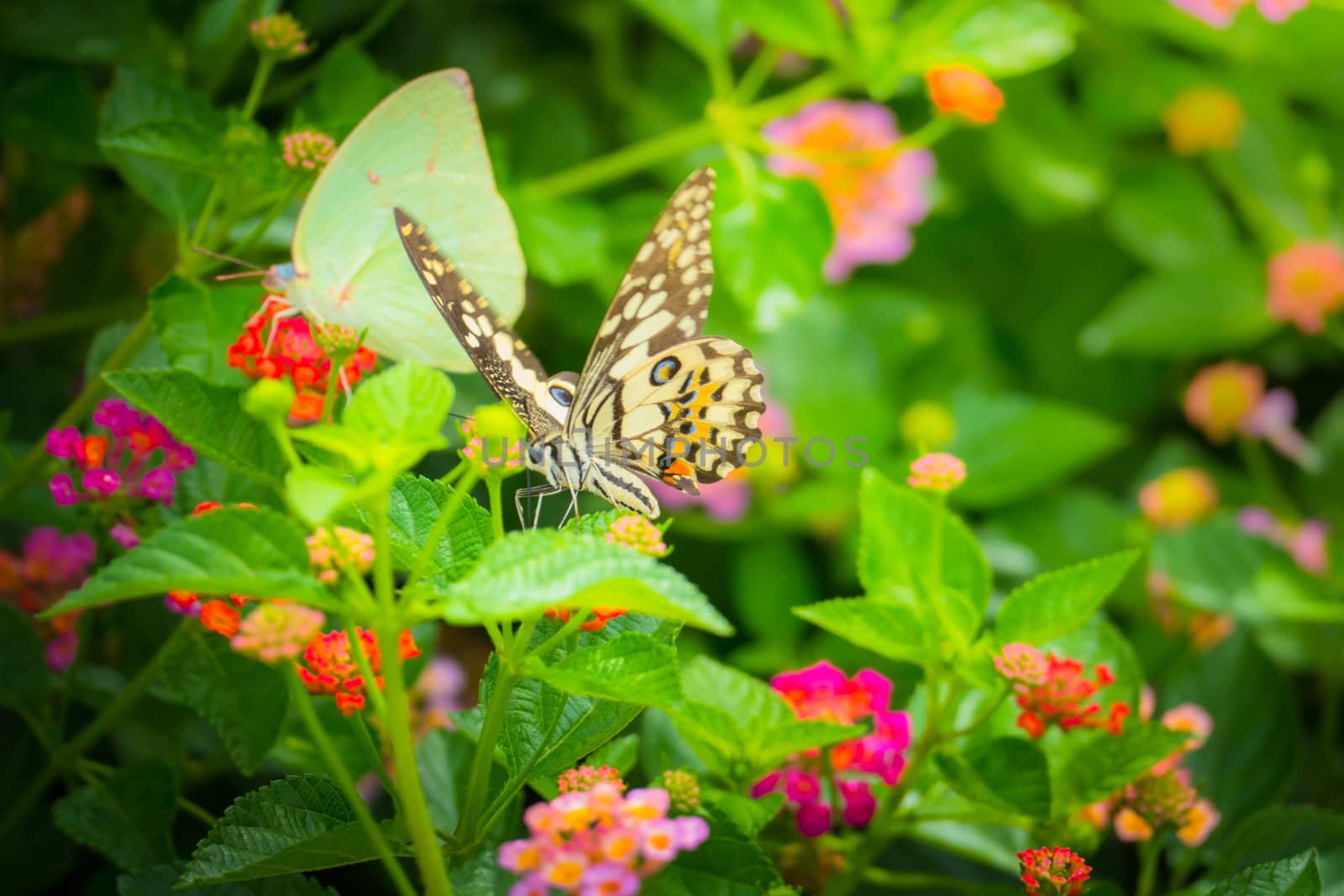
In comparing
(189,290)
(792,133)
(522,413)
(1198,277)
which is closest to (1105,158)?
(1198,277)

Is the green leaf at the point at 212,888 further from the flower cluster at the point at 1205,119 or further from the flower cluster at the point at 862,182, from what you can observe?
the flower cluster at the point at 1205,119

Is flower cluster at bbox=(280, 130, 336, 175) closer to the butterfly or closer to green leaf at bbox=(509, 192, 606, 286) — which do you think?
the butterfly

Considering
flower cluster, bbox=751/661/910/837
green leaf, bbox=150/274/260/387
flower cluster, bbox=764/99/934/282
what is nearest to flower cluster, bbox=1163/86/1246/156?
flower cluster, bbox=764/99/934/282

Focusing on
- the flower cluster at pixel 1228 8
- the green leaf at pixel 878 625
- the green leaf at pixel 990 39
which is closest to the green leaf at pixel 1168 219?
the flower cluster at pixel 1228 8

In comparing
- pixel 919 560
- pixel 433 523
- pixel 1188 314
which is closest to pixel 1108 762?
pixel 919 560

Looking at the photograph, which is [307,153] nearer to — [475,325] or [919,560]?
[475,325]
